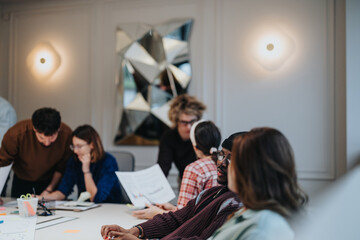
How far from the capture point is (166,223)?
168 centimetres

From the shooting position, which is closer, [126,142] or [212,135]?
[212,135]

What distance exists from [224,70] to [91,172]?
166 cm

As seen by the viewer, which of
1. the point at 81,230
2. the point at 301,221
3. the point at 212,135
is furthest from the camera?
the point at 212,135

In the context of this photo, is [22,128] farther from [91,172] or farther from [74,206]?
[74,206]

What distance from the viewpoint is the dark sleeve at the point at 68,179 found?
2674 millimetres

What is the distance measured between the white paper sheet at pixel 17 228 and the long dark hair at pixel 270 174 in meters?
1.03

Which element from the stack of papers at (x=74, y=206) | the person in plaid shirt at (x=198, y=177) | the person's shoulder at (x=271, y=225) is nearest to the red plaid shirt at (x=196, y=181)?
the person in plaid shirt at (x=198, y=177)

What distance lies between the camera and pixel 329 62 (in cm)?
336

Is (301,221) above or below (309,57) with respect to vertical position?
below

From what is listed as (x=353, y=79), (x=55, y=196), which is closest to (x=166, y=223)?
(x=55, y=196)

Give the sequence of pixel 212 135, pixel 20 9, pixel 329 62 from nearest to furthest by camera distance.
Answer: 1. pixel 212 135
2. pixel 329 62
3. pixel 20 9

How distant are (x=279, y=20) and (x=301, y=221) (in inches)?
111

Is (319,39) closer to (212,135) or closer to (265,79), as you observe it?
(265,79)

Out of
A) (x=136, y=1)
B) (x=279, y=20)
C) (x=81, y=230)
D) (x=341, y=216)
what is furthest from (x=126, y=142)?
(x=341, y=216)
